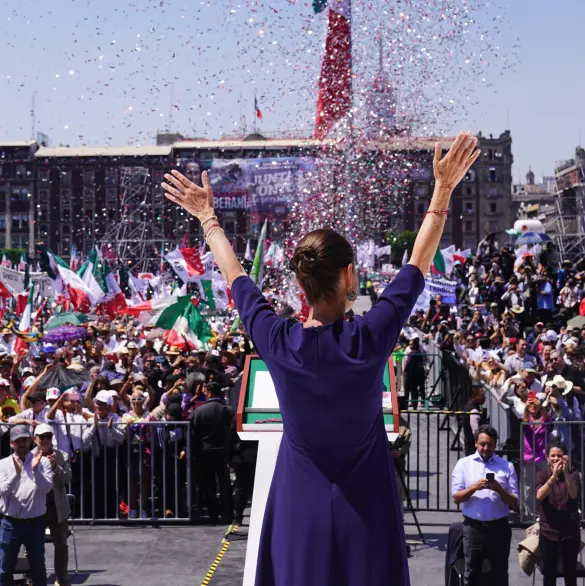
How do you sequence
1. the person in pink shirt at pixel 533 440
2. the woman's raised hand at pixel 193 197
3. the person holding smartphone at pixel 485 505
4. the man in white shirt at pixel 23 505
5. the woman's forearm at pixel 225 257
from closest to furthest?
1. the woman's forearm at pixel 225 257
2. the woman's raised hand at pixel 193 197
3. the person holding smartphone at pixel 485 505
4. the man in white shirt at pixel 23 505
5. the person in pink shirt at pixel 533 440

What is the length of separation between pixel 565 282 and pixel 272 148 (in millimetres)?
79356

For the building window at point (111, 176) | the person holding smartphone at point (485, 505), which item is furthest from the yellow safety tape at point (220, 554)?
the building window at point (111, 176)

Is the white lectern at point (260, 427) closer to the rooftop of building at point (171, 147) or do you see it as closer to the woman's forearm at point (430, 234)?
the woman's forearm at point (430, 234)

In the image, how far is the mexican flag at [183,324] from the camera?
17375mm

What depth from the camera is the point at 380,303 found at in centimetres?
252

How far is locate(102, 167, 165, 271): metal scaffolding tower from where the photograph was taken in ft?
294

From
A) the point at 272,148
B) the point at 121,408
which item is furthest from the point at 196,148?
the point at 121,408

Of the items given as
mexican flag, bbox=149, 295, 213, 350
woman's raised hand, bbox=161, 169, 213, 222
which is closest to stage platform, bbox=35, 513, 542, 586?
woman's raised hand, bbox=161, 169, 213, 222

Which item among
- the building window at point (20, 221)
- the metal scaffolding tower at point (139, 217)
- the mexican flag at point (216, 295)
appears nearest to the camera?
the mexican flag at point (216, 295)

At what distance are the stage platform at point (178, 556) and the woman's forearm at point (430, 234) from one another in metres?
6.09

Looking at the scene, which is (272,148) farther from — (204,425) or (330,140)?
(204,425)

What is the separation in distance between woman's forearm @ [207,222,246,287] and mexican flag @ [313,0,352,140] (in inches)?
684

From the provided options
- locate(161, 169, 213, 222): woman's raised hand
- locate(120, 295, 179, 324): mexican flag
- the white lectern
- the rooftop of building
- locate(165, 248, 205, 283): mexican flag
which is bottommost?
the white lectern

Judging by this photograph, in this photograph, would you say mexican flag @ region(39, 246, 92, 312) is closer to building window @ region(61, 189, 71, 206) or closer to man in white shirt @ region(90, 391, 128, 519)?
→ man in white shirt @ region(90, 391, 128, 519)
